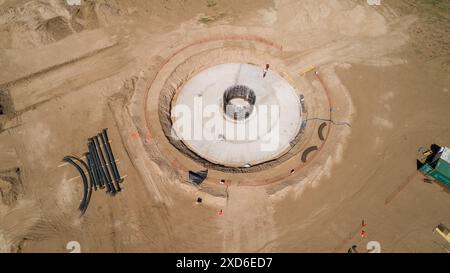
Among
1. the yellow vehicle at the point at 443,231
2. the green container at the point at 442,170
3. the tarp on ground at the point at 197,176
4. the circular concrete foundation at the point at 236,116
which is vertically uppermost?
the circular concrete foundation at the point at 236,116

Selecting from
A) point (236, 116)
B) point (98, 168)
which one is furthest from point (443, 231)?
point (98, 168)

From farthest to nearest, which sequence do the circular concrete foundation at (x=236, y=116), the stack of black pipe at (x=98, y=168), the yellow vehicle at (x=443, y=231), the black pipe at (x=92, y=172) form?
the circular concrete foundation at (x=236, y=116) < the black pipe at (x=92, y=172) < the stack of black pipe at (x=98, y=168) < the yellow vehicle at (x=443, y=231)

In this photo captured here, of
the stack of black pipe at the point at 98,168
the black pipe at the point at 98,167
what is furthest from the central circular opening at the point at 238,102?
the black pipe at the point at 98,167

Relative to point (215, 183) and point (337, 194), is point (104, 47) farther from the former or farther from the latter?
point (337, 194)

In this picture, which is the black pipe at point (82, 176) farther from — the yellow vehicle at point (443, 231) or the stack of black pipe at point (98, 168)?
the yellow vehicle at point (443, 231)

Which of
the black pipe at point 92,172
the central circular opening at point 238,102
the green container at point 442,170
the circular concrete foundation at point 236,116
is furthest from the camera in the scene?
the central circular opening at point 238,102

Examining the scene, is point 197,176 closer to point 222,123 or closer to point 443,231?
point 222,123
